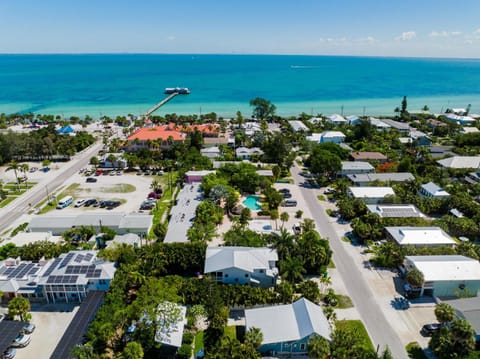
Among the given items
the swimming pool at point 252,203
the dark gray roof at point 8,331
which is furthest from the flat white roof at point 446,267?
the dark gray roof at point 8,331

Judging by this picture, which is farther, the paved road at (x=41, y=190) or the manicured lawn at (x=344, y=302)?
the paved road at (x=41, y=190)

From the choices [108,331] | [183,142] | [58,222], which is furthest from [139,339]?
[183,142]

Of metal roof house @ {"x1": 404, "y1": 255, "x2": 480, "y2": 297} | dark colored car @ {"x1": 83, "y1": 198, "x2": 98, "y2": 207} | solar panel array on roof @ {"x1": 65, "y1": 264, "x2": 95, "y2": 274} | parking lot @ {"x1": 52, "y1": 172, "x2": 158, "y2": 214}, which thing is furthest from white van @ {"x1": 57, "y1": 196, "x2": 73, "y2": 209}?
metal roof house @ {"x1": 404, "y1": 255, "x2": 480, "y2": 297}

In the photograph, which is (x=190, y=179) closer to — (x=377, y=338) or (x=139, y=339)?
(x=139, y=339)

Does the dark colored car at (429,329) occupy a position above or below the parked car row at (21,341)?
below

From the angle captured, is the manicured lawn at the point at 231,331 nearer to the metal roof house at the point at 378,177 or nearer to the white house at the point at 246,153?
the metal roof house at the point at 378,177

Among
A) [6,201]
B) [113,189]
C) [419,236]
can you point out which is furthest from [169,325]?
[6,201]
